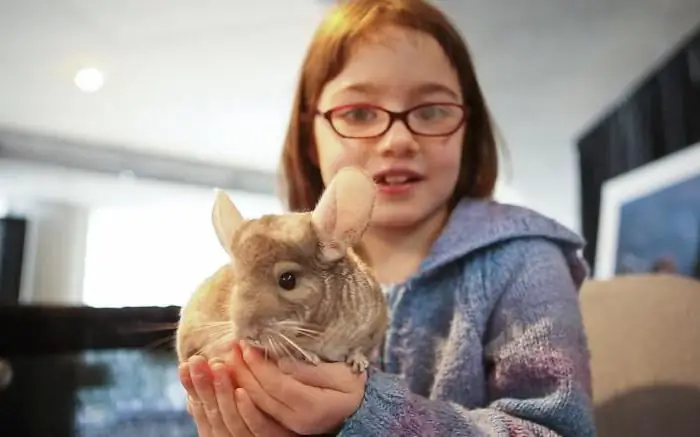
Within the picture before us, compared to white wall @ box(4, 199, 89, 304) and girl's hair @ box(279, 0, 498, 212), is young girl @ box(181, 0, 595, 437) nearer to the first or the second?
girl's hair @ box(279, 0, 498, 212)

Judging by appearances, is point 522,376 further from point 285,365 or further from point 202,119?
point 202,119

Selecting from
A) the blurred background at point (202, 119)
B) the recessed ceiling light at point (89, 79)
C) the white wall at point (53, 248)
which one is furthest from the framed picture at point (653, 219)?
the white wall at point (53, 248)

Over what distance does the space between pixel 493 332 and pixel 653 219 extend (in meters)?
0.83

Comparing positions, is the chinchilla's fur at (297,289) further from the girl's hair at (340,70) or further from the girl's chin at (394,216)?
the girl's hair at (340,70)

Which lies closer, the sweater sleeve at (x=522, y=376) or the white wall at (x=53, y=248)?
the sweater sleeve at (x=522, y=376)

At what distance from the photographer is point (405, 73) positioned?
2.65 ft

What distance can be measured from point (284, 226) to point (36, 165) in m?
1.82

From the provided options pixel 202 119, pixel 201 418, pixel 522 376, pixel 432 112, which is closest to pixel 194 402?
pixel 201 418

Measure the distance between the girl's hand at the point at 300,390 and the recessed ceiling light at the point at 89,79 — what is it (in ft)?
5.32

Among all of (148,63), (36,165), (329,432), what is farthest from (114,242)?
(329,432)

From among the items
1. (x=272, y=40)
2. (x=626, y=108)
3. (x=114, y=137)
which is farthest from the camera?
(x=114, y=137)

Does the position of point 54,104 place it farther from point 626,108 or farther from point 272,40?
point 626,108

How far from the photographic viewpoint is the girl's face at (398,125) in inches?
31.7

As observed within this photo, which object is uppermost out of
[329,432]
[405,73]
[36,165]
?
[36,165]
